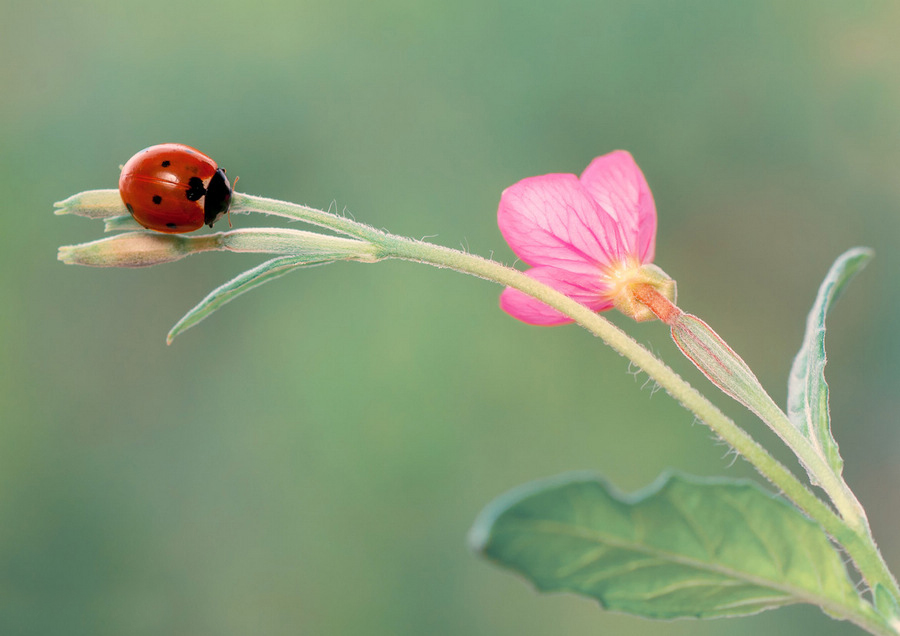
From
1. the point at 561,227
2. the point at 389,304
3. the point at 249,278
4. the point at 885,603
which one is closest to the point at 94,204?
the point at 249,278

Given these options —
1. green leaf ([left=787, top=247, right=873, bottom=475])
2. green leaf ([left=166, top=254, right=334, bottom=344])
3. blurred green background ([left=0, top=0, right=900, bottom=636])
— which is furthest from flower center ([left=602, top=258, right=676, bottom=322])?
blurred green background ([left=0, top=0, right=900, bottom=636])

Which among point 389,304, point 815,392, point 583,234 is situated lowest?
point 815,392

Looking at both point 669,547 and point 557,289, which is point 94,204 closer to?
point 557,289

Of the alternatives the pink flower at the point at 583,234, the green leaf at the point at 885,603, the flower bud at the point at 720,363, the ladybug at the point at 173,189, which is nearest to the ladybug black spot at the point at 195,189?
the ladybug at the point at 173,189

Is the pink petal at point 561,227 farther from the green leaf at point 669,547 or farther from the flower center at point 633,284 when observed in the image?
the green leaf at point 669,547

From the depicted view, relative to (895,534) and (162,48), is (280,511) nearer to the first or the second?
(162,48)

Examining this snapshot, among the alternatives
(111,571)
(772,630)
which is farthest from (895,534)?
(111,571)

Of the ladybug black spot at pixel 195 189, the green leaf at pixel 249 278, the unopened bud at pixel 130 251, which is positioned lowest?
the green leaf at pixel 249 278
